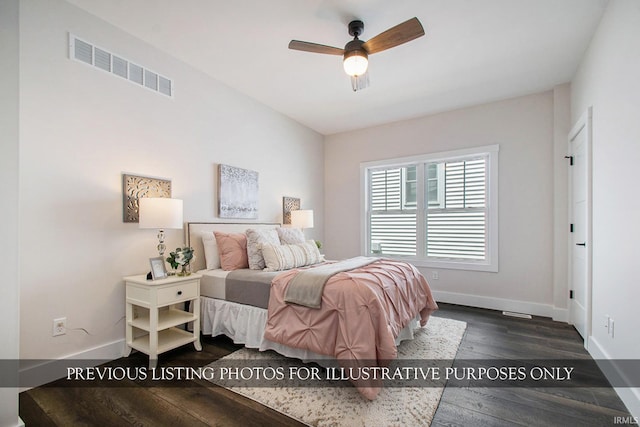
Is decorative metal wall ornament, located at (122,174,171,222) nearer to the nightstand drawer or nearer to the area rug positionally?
the nightstand drawer

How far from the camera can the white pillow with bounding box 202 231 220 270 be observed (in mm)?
3125

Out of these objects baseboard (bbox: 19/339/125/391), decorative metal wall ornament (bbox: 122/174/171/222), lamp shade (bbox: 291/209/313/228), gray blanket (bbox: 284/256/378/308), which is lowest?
baseboard (bbox: 19/339/125/391)

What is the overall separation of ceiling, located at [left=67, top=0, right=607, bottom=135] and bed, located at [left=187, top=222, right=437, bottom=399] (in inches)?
72.7

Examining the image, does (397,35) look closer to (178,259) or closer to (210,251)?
(178,259)

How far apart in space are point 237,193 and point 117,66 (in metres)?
1.73

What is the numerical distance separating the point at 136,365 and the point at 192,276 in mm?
808

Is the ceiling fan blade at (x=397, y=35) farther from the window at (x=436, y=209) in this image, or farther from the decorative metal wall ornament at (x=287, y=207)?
the decorative metal wall ornament at (x=287, y=207)

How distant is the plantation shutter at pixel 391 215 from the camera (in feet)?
15.3

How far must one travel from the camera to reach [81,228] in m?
2.29

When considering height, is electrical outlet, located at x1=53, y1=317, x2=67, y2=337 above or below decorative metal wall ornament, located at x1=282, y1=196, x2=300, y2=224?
below

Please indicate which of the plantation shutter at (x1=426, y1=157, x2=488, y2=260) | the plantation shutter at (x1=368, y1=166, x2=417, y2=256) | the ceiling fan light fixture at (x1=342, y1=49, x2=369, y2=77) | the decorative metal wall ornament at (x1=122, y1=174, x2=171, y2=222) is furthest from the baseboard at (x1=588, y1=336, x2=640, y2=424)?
the decorative metal wall ornament at (x1=122, y1=174, x2=171, y2=222)

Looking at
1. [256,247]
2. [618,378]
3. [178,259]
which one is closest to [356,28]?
[256,247]

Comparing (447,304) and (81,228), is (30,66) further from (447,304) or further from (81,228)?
(447,304)

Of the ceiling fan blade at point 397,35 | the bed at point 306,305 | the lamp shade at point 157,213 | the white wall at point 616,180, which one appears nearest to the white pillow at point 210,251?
the bed at point 306,305
